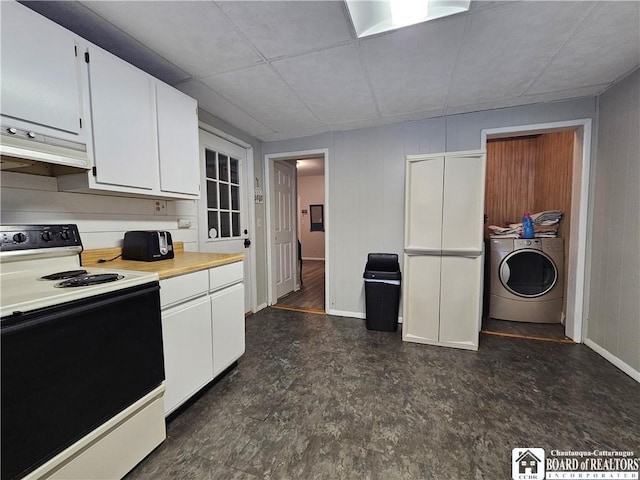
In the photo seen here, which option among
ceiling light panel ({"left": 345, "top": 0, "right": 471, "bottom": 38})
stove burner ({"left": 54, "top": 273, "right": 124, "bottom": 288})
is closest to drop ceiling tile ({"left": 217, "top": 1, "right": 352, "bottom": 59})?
ceiling light panel ({"left": 345, "top": 0, "right": 471, "bottom": 38})

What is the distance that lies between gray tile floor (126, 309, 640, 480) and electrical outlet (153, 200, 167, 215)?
1422mm

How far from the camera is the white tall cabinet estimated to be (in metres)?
2.33

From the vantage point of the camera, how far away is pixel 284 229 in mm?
4086

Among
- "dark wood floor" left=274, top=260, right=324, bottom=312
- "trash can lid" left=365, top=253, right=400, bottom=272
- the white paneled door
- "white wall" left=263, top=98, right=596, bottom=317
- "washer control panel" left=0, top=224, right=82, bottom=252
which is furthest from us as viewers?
the white paneled door

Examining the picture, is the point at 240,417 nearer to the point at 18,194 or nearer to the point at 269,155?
the point at 18,194

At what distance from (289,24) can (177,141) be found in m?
1.11

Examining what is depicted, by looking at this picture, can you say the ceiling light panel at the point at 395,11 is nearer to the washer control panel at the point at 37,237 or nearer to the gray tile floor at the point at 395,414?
the washer control panel at the point at 37,237

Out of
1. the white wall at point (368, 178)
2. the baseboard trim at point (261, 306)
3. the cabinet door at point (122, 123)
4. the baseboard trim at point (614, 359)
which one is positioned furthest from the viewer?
the baseboard trim at point (261, 306)

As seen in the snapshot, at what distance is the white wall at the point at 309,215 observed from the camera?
7496 millimetres

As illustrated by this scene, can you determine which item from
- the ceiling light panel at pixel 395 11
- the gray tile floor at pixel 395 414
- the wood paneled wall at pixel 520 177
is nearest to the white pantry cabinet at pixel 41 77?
the ceiling light panel at pixel 395 11

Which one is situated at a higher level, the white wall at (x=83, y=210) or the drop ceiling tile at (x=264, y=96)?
the drop ceiling tile at (x=264, y=96)

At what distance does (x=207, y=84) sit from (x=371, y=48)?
Answer: 4.26ft

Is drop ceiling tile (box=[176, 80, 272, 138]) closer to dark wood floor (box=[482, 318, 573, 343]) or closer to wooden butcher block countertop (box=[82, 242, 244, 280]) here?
wooden butcher block countertop (box=[82, 242, 244, 280])

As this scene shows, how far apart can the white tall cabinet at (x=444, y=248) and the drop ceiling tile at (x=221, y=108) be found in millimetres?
1743
